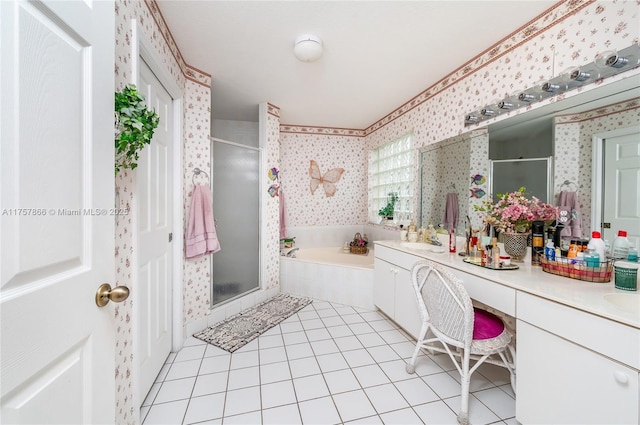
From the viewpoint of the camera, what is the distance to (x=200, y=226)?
228 centimetres

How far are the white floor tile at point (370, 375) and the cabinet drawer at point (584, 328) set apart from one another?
98 cm

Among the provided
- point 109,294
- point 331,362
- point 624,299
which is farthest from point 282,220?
point 624,299

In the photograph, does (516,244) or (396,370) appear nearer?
(516,244)

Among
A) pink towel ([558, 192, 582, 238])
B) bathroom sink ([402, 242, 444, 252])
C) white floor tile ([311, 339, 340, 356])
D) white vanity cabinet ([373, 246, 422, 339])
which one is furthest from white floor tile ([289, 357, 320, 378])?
pink towel ([558, 192, 582, 238])

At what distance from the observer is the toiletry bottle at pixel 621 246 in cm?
133

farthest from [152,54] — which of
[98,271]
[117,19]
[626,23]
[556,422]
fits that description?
[556,422]

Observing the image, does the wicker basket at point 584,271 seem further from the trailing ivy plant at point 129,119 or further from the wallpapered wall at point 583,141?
the trailing ivy plant at point 129,119

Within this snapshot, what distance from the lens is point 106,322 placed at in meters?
0.77

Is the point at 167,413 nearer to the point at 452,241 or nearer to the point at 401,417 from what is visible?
the point at 401,417

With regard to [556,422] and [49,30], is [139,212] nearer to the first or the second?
[49,30]

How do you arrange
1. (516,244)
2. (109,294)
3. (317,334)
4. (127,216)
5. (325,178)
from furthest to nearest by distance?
(325,178) → (317,334) → (516,244) → (127,216) → (109,294)

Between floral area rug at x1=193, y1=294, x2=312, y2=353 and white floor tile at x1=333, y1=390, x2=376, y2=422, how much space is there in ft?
3.22

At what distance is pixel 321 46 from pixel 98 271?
6.54 feet

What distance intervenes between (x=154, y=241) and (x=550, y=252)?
8.19 ft
